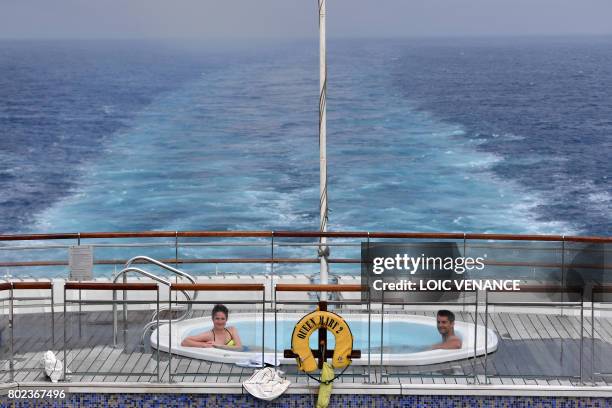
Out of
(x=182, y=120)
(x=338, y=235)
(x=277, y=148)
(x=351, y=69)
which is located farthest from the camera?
(x=351, y=69)

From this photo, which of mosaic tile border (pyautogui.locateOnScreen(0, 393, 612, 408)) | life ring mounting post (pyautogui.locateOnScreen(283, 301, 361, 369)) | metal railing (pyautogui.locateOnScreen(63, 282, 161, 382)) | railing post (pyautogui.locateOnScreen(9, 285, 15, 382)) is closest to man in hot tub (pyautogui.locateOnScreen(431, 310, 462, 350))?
mosaic tile border (pyautogui.locateOnScreen(0, 393, 612, 408))

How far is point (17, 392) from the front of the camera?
7.49m

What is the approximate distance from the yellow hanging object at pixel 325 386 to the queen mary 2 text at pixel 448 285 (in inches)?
26.6

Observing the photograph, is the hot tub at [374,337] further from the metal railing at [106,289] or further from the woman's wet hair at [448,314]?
the metal railing at [106,289]

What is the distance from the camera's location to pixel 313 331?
7.39 meters

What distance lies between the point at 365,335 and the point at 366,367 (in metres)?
0.24

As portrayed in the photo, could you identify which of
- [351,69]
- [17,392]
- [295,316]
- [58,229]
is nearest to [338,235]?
[295,316]

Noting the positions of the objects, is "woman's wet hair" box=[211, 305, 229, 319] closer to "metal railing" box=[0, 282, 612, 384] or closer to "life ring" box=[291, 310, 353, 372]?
"metal railing" box=[0, 282, 612, 384]

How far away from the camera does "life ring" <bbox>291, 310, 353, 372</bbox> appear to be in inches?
290

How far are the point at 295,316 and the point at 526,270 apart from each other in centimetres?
169

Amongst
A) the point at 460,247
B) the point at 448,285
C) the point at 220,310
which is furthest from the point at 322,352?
the point at 460,247

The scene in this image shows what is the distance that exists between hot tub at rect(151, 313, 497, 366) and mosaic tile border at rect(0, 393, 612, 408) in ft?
0.88

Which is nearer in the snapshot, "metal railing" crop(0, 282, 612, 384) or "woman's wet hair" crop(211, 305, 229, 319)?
"metal railing" crop(0, 282, 612, 384)

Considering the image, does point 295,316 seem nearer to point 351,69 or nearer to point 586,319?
point 586,319
